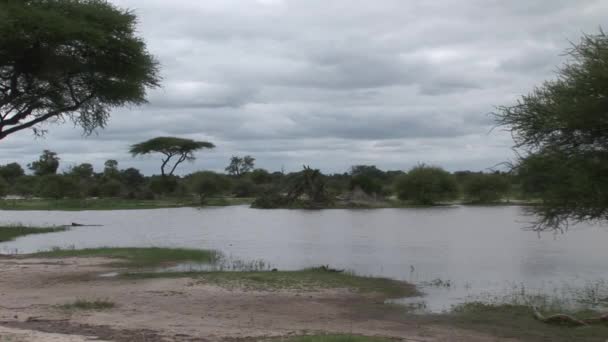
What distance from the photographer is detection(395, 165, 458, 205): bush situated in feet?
273

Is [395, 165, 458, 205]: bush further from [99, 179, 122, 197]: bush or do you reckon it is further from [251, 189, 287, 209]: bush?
[99, 179, 122, 197]: bush

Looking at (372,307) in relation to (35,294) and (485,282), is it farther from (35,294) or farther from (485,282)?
(35,294)

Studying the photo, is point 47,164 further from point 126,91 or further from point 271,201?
point 126,91

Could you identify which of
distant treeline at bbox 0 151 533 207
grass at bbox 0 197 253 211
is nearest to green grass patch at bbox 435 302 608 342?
distant treeline at bbox 0 151 533 207

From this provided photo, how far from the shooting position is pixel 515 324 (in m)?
13.7

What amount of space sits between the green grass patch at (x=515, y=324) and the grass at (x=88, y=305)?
6.67 m

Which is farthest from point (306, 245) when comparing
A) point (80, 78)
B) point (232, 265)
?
point (80, 78)

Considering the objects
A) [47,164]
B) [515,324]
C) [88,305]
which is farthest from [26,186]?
[515,324]

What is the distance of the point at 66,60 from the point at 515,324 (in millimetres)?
19337

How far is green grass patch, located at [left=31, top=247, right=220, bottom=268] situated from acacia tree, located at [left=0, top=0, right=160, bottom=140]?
5442mm

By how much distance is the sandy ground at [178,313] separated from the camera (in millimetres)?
11172

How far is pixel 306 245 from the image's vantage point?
32.8m

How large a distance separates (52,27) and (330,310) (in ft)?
49.6

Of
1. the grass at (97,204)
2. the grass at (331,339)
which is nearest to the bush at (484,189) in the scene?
the grass at (97,204)
